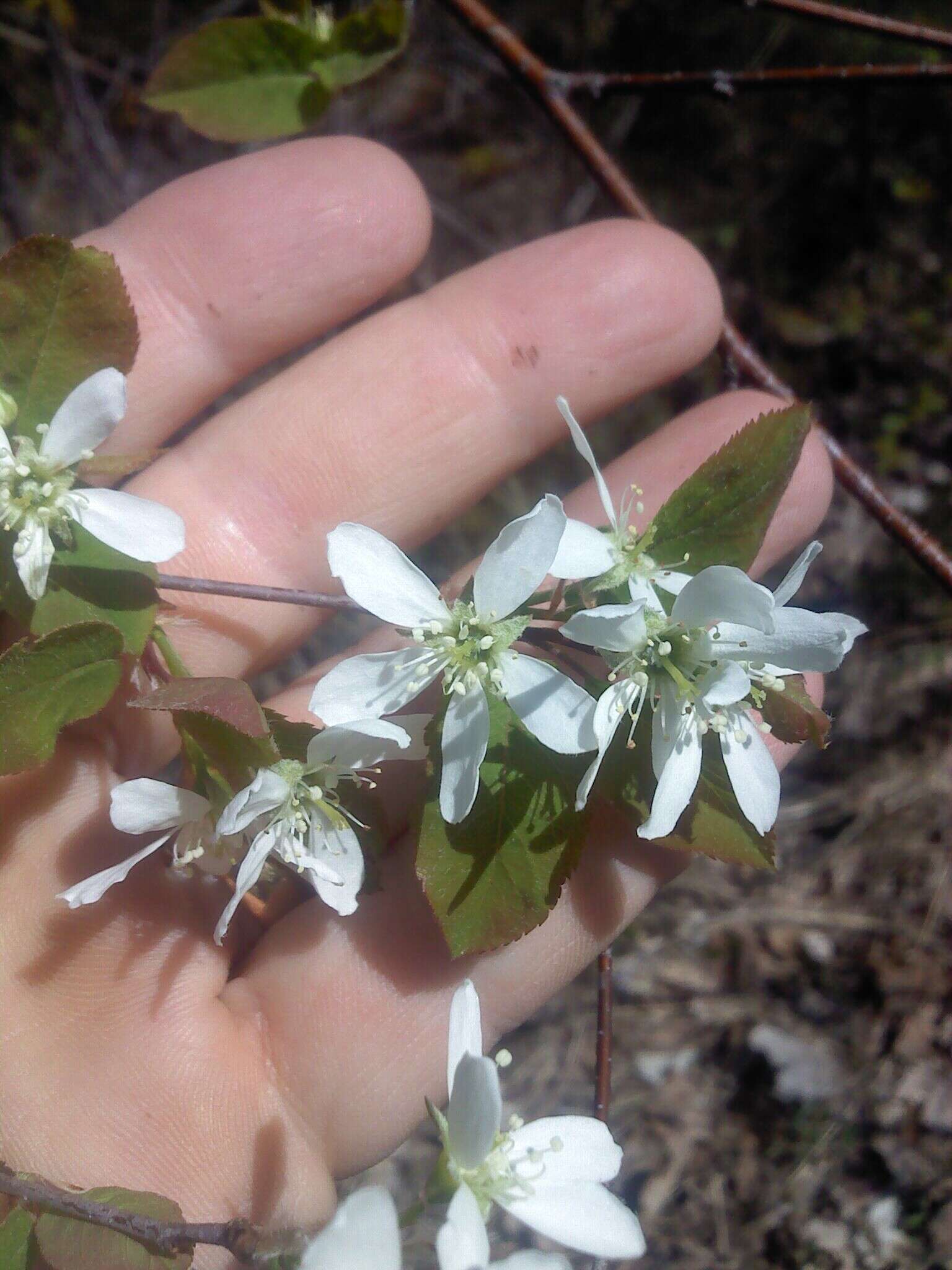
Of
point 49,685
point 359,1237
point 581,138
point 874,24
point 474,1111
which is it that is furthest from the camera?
point 581,138

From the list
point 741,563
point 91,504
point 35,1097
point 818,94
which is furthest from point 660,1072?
point 818,94

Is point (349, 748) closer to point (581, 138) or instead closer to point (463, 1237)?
point (463, 1237)

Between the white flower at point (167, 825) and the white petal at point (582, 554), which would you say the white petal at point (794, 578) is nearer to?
the white petal at point (582, 554)

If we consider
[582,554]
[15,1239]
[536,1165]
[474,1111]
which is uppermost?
[582,554]

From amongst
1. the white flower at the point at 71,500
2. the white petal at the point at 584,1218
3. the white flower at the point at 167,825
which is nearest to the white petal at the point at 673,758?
the white petal at the point at 584,1218

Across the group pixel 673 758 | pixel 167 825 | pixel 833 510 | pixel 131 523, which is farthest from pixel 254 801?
pixel 833 510

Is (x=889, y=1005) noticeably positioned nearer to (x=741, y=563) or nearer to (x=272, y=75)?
(x=741, y=563)
